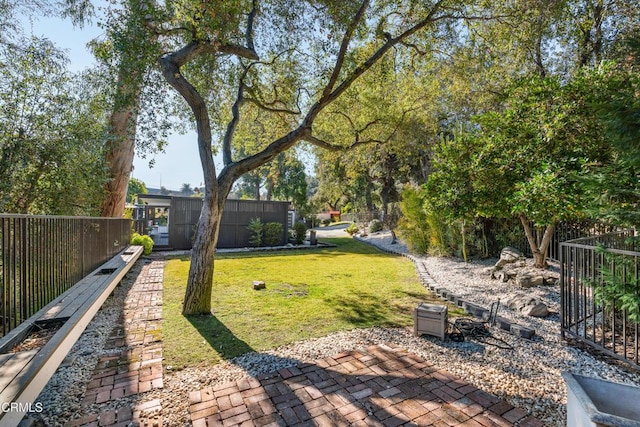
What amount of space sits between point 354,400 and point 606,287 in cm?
260

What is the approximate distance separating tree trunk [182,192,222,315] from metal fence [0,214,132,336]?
1.66 m

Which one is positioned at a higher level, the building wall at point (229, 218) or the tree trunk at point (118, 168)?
the tree trunk at point (118, 168)

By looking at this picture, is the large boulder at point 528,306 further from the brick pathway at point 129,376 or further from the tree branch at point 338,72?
the brick pathway at point 129,376

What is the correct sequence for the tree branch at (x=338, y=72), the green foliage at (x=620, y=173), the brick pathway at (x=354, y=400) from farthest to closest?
1. the tree branch at (x=338, y=72)
2. the green foliage at (x=620, y=173)
3. the brick pathway at (x=354, y=400)

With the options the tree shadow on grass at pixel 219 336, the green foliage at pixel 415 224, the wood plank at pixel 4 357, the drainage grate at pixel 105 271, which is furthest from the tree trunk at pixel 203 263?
the green foliage at pixel 415 224

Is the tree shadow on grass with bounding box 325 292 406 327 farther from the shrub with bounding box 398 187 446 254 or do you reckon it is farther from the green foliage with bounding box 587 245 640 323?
the shrub with bounding box 398 187 446 254

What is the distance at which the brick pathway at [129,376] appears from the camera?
2.42 meters

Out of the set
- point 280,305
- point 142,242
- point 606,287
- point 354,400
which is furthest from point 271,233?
point 606,287

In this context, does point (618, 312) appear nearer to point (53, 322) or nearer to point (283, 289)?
point (283, 289)

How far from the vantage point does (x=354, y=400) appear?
8.68 ft

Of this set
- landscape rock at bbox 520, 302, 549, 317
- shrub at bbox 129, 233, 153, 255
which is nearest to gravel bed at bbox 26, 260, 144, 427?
landscape rock at bbox 520, 302, 549, 317

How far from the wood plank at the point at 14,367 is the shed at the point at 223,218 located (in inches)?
438

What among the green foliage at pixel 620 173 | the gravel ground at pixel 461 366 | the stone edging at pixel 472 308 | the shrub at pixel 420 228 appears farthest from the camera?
the shrub at pixel 420 228

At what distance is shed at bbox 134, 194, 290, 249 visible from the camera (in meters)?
13.0
